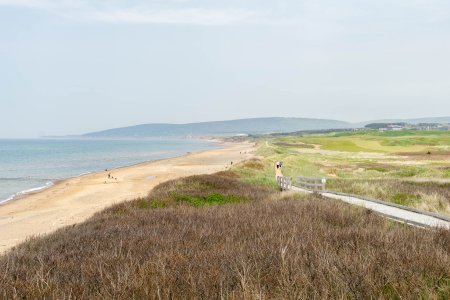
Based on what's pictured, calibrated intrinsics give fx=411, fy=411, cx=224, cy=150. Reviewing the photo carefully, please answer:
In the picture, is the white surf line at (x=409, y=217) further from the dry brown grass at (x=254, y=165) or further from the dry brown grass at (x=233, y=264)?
the dry brown grass at (x=254, y=165)

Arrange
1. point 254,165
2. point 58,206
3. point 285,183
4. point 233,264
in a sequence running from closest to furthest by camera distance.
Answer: point 233,264 < point 285,183 < point 58,206 < point 254,165

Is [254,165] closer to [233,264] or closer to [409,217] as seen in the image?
[409,217]

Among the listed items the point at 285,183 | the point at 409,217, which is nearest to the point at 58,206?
the point at 285,183

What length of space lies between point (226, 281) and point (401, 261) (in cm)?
267

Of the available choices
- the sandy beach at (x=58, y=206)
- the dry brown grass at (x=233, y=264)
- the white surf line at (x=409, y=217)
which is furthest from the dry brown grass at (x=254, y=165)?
the dry brown grass at (x=233, y=264)

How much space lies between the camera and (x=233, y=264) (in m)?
5.88

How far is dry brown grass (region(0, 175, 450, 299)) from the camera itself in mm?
4805

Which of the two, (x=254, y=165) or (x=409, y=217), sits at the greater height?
(x=409, y=217)

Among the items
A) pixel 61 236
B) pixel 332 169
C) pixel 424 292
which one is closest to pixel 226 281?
pixel 424 292

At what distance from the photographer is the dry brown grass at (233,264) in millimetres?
4805

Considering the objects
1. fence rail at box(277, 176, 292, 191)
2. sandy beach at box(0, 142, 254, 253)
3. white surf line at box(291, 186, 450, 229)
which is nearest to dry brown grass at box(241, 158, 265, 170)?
sandy beach at box(0, 142, 254, 253)

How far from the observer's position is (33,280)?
17.6 feet

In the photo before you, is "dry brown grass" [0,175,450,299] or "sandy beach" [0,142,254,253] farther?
"sandy beach" [0,142,254,253]

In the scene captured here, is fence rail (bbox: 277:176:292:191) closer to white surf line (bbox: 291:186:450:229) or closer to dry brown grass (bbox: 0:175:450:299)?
white surf line (bbox: 291:186:450:229)
